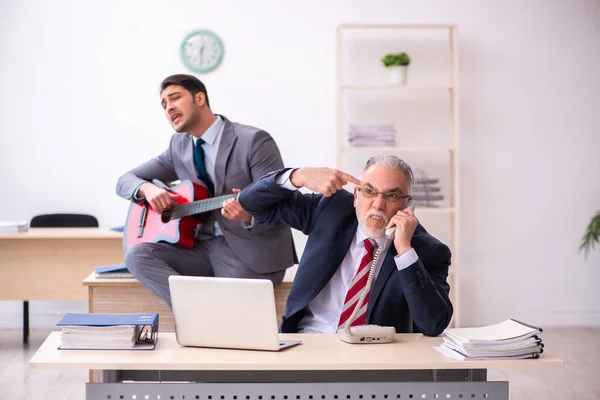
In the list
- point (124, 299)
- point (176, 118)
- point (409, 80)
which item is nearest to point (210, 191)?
point (176, 118)

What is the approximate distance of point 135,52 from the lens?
18.3 ft

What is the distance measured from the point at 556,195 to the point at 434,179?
3.04 ft

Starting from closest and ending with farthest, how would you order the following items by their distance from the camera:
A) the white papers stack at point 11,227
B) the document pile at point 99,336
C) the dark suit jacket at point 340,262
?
the document pile at point 99,336
the dark suit jacket at point 340,262
the white papers stack at point 11,227

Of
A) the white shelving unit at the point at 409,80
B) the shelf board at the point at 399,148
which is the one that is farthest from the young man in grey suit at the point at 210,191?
the white shelving unit at the point at 409,80

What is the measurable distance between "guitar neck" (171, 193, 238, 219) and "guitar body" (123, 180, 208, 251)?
0.09ft

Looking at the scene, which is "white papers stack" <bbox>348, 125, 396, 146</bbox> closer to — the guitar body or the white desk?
the guitar body

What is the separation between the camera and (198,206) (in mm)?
3730

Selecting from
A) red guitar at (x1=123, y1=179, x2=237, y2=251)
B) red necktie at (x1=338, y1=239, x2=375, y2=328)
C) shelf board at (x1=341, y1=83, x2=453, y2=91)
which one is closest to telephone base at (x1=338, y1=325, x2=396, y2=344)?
red necktie at (x1=338, y1=239, x2=375, y2=328)

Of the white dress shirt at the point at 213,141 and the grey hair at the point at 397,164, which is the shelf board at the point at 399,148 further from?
the grey hair at the point at 397,164

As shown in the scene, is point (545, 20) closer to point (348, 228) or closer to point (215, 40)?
point (215, 40)

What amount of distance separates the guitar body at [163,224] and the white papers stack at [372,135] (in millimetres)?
1698

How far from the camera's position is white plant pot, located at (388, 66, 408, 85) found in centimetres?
541

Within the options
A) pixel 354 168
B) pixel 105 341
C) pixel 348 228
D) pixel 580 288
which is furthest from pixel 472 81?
pixel 105 341

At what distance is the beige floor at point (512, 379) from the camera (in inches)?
153
